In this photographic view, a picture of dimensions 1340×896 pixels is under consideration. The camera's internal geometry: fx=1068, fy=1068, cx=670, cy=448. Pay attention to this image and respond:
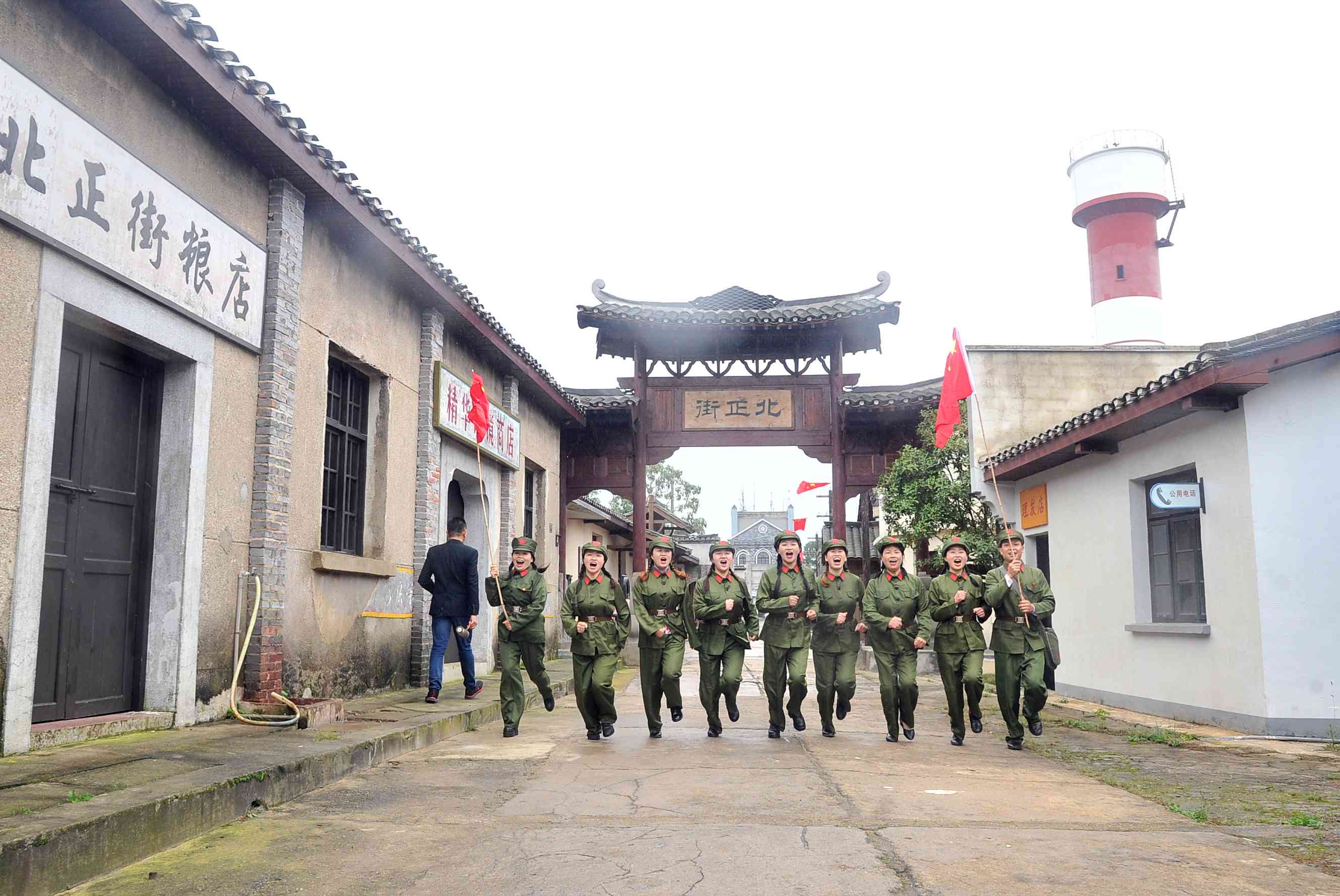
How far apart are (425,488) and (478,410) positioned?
4.01 ft

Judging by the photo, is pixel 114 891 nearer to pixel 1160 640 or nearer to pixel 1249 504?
pixel 1249 504

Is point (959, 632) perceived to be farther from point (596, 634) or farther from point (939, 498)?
point (939, 498)

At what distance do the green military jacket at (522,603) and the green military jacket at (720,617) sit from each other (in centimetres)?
135

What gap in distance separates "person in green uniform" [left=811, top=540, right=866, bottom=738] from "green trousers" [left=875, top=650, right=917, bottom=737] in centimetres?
31

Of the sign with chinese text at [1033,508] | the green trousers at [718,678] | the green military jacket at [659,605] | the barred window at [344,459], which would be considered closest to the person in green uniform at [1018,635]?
the green trousers at [718,678]

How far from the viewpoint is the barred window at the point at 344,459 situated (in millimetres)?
9984

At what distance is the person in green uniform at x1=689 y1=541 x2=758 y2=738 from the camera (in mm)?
9133

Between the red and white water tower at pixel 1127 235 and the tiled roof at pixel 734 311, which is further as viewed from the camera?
the red and white water tower at pixel 1127 235

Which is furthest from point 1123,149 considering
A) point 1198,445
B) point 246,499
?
point 246,499

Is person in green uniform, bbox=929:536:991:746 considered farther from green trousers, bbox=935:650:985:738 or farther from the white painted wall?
the white painted wall

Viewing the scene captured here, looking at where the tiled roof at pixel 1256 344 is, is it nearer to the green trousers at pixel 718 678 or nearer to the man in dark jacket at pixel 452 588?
the green trousers at pixel 718 678

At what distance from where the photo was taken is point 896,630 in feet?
29.7

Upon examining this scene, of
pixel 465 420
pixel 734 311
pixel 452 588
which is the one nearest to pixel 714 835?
pixel 452 588

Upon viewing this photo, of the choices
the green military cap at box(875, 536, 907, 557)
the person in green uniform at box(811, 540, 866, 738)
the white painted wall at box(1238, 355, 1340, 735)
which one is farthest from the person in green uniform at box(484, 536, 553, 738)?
the white painted wall at box(1238, 355, 1340, 735)
